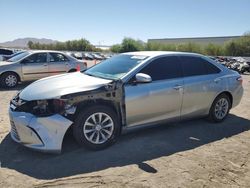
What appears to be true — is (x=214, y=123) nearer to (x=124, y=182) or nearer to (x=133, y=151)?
(x=133, y=151)

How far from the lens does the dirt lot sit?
4.00m

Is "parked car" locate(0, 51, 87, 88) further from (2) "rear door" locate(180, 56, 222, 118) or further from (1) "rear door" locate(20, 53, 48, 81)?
(2) "rear door" locate(180, 56, 222, 118)

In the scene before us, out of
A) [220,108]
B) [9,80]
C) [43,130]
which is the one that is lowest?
[220,108]

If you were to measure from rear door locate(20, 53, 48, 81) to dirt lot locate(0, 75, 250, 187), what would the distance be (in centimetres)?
598

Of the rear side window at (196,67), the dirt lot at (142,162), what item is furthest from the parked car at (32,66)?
the rear side window at (196,67)

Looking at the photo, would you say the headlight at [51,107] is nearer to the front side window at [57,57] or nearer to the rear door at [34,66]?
the rear door at [34,66]

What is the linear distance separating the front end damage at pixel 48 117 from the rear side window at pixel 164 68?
1.14 m

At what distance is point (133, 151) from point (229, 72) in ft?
10.7

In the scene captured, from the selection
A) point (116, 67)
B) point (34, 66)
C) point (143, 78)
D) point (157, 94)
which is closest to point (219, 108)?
point (157, 94)

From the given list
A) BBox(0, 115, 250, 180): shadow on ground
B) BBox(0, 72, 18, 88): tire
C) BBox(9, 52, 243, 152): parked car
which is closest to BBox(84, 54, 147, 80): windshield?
BBox(9, 52, 243, 152): parked car

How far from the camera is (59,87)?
4.90 m

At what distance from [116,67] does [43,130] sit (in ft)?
6.42

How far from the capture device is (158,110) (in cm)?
560

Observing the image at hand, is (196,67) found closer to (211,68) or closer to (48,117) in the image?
(211,68)
